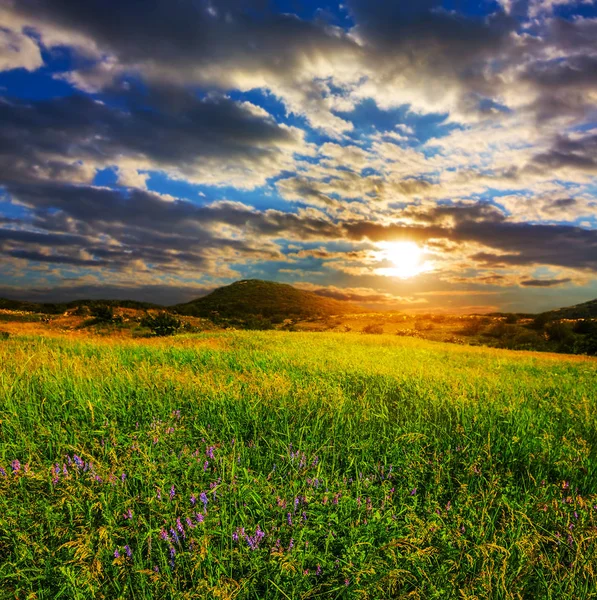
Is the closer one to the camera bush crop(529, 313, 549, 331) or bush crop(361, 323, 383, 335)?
bush crop(529, 313, 549, 331)

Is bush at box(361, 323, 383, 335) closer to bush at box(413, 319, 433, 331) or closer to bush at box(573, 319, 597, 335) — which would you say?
bush at box(413, 319, 433, 331)

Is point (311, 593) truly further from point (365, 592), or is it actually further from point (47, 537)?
point (47, 537)

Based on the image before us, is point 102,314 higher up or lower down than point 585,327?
higher up

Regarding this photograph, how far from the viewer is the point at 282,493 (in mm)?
3273

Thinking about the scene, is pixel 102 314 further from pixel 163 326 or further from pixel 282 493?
pixel 282 493

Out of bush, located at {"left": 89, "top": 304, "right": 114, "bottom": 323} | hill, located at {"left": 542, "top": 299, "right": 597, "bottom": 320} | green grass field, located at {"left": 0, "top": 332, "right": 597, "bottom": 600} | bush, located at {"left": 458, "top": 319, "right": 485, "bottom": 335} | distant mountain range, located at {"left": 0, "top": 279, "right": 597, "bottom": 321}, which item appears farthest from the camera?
distant mountain range, located at {"left": 0, "top": 279, "right": 597, "bottom": 321}

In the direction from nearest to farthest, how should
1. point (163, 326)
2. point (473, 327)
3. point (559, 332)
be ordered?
point (163, 326) → point (559, 332) → point (473, 327)

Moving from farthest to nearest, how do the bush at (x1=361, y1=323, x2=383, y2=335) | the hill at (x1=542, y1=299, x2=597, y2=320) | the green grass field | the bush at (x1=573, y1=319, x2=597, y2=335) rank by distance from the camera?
the hill at (x1=542, y1=299, x2=597, y2=320), the bush at (x1=361, y1=323, x2=383, y2=335), the bush at (x1=573, y1=319, x2=597, y2=335), the green grass field

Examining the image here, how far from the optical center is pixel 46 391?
565cm

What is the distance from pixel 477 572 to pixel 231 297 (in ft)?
303

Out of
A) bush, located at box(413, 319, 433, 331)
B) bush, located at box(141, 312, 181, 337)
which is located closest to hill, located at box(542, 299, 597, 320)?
bush, located at box(413, 319, 433, 331)

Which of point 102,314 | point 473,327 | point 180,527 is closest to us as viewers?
point 180,527

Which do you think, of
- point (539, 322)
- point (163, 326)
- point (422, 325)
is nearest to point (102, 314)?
point (163, 326)

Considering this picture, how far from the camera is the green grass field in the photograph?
2529 mm
